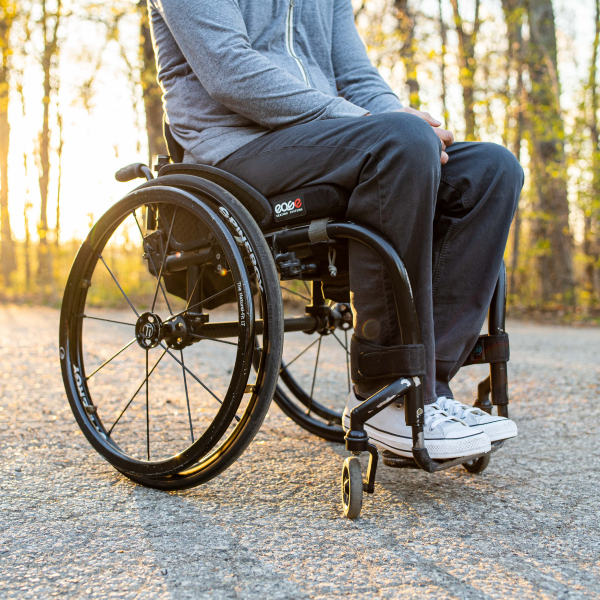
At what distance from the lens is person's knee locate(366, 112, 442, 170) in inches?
51.8

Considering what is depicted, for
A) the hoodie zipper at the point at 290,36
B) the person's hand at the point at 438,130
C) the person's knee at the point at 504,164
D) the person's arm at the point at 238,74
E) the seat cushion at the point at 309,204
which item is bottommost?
the seat cushion at the point at 309,204

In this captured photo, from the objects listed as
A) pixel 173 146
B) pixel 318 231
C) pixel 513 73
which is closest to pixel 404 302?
pixel 318 231

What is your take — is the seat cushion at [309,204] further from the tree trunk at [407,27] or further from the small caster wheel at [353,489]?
the tree trunk at [407,27]

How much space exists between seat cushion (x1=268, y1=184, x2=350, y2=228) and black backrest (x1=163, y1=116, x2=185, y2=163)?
1.50ft

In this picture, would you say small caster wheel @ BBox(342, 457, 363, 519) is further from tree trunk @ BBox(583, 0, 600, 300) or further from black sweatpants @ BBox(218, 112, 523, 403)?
tree trunk @ BBox(583, 0, 600, 300)

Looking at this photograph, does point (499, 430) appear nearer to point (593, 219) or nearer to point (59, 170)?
point (593, 219)

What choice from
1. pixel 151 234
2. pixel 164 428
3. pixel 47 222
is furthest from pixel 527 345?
pixel 47 222

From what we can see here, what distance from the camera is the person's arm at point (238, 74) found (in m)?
1.50

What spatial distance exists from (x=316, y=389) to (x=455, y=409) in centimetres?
168

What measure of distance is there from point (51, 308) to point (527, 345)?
27.1 feet

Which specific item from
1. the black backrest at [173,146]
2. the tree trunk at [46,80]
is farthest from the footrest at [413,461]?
the tree trunk at [46,80]

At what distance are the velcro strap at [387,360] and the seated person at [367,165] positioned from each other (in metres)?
0.03

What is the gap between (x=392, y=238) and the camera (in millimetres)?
1344

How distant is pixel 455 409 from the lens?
1442 mm
